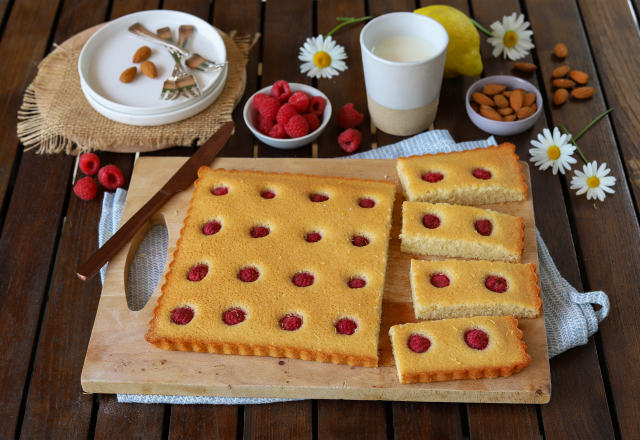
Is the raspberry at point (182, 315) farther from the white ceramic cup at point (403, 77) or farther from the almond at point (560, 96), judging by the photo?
the almond at point (560, 96)

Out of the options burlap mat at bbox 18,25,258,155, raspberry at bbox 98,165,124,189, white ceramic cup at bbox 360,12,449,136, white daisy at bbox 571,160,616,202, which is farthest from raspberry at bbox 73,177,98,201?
Answer: white daisy at bbox 571,160,616,202

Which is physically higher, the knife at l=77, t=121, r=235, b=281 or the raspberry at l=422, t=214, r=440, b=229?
the raspberry at l=422, t=214, r=440, b=229

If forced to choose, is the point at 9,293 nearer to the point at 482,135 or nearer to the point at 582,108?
the point at 482,135

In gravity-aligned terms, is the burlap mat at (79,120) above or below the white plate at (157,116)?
below

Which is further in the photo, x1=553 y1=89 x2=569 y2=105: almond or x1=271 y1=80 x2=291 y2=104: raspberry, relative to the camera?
x1=553 y1=89 x2=569 y2=105: almond

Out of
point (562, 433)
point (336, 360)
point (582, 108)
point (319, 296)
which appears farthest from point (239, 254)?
point (582, 108)

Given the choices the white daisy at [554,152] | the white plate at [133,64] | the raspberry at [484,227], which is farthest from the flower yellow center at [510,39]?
the white plate at [133,64]

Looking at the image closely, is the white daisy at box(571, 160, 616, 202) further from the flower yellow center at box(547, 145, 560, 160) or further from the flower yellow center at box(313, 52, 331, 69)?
the flower yellow center at box(313, 52, 331, 69)
